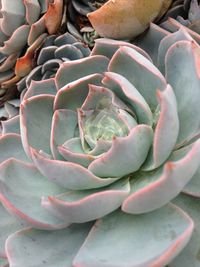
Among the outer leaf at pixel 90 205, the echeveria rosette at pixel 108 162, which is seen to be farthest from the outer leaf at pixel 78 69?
the outer leaf at pixel 90 205

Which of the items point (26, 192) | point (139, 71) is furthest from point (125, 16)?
point (26, 192)

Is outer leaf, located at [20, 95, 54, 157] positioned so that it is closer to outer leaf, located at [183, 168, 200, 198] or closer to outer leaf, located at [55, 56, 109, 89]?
outer leaf, located at [55, 56, 109, 89]

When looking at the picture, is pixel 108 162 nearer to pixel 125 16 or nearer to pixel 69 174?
pixel 69 174

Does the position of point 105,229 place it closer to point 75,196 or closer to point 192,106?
point 75,196

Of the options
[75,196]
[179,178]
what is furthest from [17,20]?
[179,178]

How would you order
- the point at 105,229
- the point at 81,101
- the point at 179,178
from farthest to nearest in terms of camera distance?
the point at 81,101, the point at 105,229, the point at 179,178

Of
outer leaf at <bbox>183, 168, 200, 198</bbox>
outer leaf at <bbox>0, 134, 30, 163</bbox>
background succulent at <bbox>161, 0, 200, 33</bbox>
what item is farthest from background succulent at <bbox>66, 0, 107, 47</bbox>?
outer leaf at <bbox>183, 168, 200, 198</bbox>
